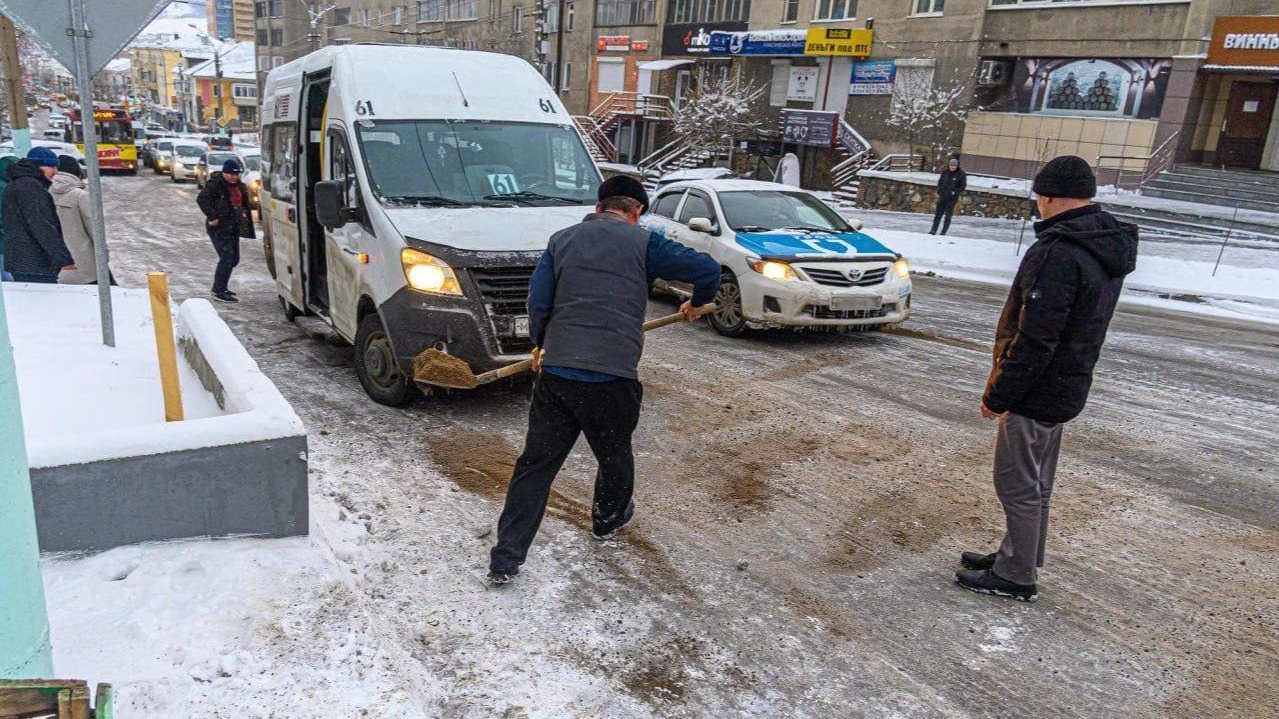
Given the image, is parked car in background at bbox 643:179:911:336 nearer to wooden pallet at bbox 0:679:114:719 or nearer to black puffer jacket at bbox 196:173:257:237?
Result: black puffer jacket at bbox 196:173:257:237

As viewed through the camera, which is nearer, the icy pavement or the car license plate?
the car license plate

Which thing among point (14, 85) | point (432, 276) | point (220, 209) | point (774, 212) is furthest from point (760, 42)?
point (432, 276)

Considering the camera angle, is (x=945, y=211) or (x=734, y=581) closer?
(x=734, y=581)

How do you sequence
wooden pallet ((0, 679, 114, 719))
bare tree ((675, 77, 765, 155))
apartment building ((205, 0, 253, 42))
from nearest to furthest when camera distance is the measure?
wooden pallet ((0, 679, 114, 719)), bare tree ((675, 77, 765, 155)), apartment building ((205, 0, 253, 42))

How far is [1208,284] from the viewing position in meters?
14.2

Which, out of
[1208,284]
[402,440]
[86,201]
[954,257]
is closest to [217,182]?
[86,201]

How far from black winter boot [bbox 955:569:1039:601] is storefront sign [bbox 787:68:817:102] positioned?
109ft

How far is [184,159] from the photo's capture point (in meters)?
32.0

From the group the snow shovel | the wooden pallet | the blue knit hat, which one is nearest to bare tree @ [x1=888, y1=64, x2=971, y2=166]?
the snow shovel

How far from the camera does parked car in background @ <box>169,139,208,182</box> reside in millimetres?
31542

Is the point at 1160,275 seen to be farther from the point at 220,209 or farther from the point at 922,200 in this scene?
the point at 220,209

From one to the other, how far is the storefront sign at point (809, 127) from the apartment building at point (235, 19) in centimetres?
8968

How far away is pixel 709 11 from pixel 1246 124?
23153mm

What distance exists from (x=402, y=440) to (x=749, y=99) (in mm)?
32508
